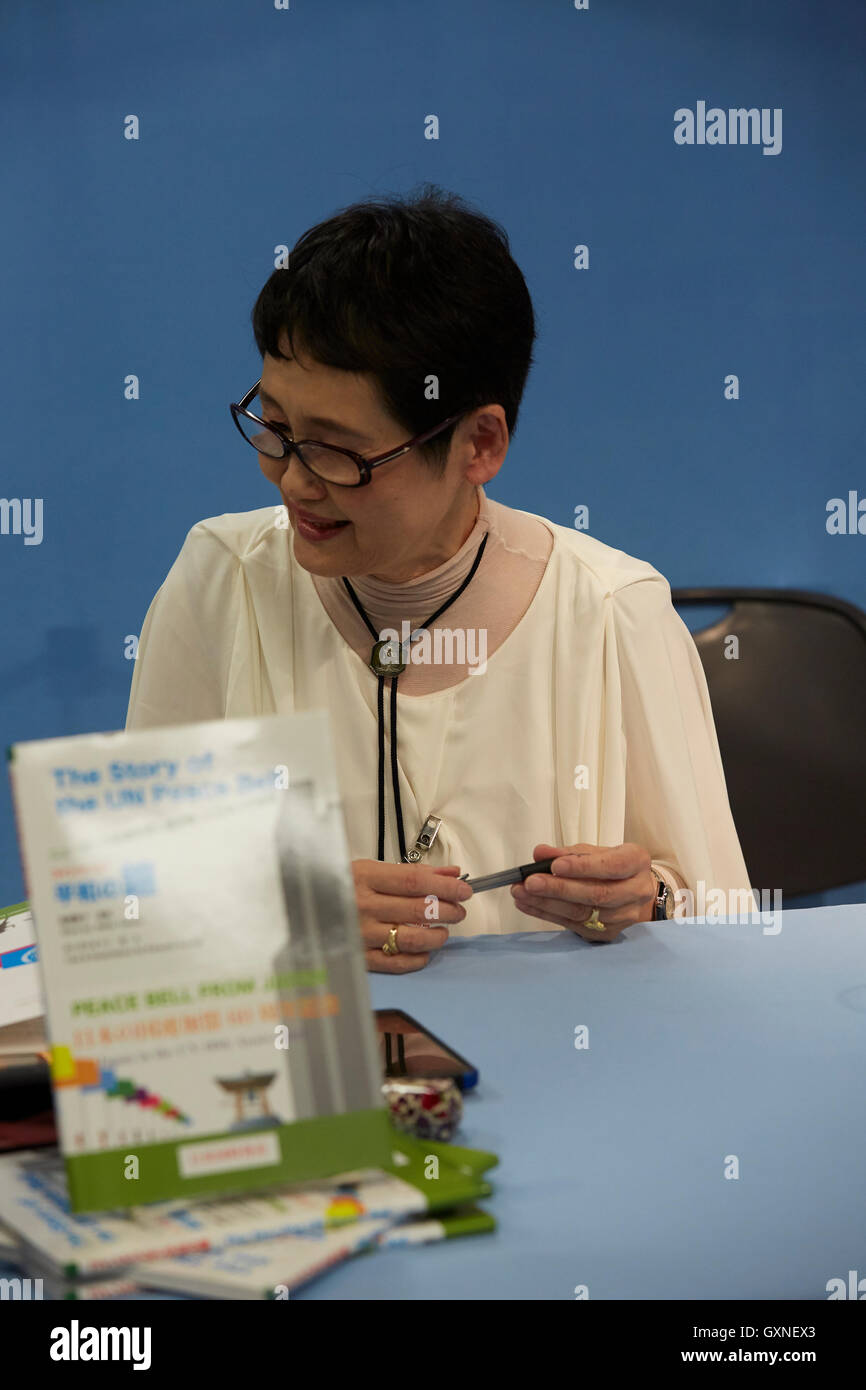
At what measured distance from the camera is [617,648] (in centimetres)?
188

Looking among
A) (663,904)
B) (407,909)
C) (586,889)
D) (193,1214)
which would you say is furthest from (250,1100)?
(663,904)

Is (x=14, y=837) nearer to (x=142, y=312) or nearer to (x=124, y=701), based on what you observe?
(x=124, y=701)

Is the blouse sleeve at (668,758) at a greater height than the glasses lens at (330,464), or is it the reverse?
the glasses lens at (330,464)

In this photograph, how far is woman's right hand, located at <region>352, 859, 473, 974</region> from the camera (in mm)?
1332

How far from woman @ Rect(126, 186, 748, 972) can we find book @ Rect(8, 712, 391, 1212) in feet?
2.24

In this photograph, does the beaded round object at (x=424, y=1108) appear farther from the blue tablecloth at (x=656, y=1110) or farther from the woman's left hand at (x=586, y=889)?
the woman's left hand at (x=586, y=889)

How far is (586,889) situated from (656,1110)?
1.33ft

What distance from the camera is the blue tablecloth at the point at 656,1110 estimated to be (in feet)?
2.63

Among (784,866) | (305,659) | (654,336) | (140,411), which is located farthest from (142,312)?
(784,866)

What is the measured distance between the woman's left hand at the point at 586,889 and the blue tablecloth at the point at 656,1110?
3 centimetres

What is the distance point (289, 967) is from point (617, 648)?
115 centimetres

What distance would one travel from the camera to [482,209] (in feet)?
9.68

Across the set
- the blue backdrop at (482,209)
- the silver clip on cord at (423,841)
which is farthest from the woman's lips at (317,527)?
the blue backdrop at (482,209)

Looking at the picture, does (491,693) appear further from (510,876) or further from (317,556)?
(510,876)
